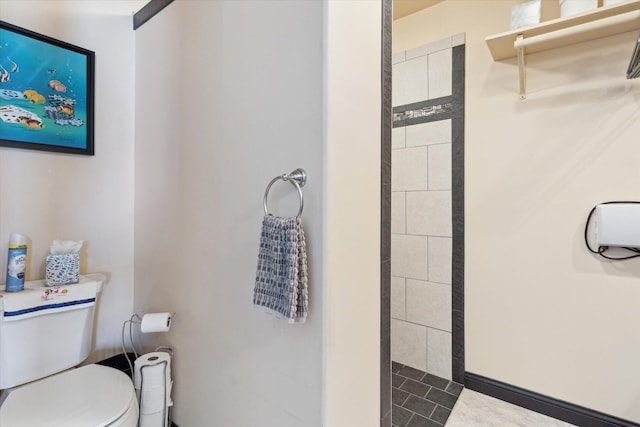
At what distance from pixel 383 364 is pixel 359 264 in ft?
1.21

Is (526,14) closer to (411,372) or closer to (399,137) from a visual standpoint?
(399,137)

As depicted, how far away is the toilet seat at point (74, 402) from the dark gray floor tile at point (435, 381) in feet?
5.41

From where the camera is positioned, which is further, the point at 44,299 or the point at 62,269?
the point at 62,269

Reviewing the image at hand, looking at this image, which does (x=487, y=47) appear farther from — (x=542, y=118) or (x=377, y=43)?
(x=377, y=43)

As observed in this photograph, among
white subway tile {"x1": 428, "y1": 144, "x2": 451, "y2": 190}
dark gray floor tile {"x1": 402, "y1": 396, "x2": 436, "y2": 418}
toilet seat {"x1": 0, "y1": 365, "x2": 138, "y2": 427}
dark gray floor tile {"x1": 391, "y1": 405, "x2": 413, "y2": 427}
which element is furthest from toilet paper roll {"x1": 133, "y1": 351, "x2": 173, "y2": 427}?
white subway tile {"x1": 428, "y1": 144, "x2": 451, "y2": 190}

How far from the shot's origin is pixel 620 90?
57.6 inches

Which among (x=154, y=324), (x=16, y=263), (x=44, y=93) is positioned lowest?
(x=154, y=324)

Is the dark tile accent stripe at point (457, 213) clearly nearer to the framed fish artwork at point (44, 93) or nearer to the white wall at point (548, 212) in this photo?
the white wall at point (548, 212)

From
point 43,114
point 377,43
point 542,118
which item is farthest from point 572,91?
point 43,114

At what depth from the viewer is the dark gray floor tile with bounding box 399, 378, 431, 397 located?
1.86 m

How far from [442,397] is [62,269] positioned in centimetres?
208

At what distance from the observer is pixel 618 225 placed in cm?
142

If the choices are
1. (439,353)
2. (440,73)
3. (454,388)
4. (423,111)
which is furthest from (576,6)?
(454,388)

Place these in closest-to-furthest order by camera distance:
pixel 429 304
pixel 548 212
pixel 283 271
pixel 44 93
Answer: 1. pixel 283 271
2. pixel 44 93
3. pixel 548 212
4. pixel 429 304
